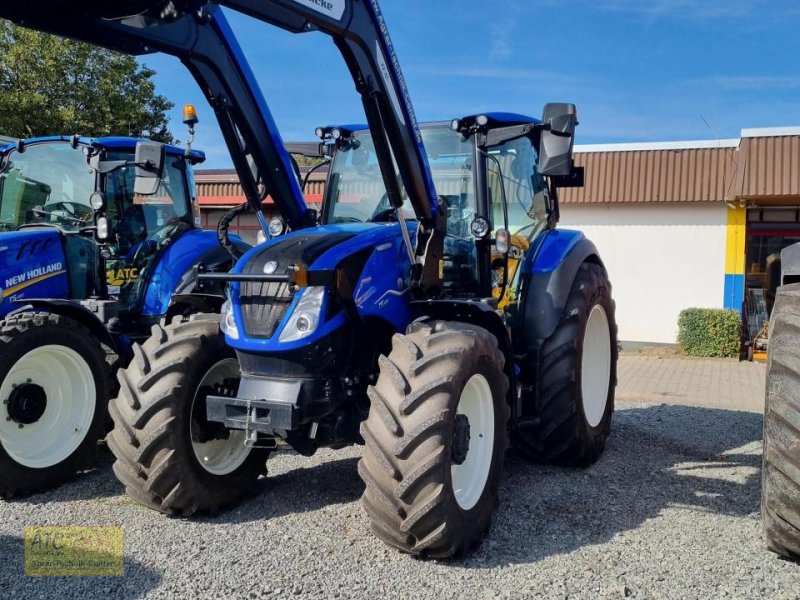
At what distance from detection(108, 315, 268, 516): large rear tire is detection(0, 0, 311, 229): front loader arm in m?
1.06

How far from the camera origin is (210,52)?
4328mm

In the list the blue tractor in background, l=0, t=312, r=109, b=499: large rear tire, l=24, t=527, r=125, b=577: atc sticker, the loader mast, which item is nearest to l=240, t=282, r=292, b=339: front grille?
the loader mast

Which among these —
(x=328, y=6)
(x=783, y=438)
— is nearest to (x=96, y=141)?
(x=328, y=6)

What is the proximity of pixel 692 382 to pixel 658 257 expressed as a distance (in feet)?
15.0

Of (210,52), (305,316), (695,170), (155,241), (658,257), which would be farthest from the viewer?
(658,257)

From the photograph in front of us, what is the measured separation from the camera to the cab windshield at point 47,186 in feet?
20.2

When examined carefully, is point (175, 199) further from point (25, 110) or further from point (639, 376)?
point (25, 110)

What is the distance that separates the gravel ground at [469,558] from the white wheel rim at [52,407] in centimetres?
29

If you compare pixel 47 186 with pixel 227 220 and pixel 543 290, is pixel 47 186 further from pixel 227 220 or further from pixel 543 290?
pixel 543 290

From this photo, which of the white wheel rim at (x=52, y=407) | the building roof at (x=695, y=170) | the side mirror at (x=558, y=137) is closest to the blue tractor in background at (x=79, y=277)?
the white wheel rim at (x=52, y=407)

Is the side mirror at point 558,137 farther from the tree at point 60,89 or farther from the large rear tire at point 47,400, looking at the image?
the tree at point 60,89

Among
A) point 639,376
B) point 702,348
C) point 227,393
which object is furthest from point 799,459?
point 702,348

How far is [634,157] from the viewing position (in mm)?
14680

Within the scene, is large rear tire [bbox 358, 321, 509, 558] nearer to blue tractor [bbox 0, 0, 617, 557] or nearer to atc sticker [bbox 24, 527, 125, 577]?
blue tractor [bbox 0, 0, 617, 557]
